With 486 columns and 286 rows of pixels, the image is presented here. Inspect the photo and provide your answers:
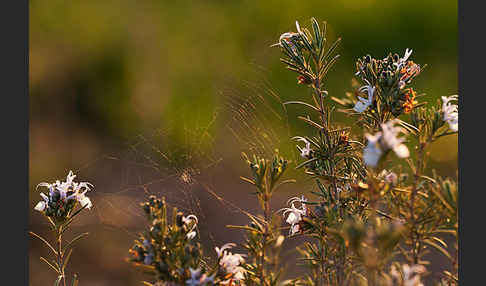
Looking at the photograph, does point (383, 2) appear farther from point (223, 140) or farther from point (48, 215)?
point (48, 215)

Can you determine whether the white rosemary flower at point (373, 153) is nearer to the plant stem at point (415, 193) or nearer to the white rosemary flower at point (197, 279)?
the plant stem at point (415, 193)

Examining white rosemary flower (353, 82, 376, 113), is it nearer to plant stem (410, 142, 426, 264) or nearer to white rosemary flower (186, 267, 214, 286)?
plant stem (410, 142, 426, 264)

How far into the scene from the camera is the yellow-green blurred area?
314 cm

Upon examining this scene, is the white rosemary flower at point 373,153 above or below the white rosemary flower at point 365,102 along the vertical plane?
below

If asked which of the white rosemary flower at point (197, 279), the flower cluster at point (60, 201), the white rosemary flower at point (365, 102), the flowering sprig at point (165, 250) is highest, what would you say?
the white rosemary flower at point (365, 102)

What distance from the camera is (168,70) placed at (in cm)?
421

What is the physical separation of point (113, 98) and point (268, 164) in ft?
10.6

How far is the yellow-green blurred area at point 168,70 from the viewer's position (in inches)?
123

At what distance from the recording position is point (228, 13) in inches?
186

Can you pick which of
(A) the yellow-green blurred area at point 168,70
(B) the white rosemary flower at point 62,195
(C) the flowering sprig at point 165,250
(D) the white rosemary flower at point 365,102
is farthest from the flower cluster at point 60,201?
(A) the yellow-green blurred area at point 168,70

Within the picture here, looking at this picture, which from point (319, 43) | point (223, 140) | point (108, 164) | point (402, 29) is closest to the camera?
point (319, 43)

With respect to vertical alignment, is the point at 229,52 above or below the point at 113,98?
above

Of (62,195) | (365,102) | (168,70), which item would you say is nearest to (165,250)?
(62,195)

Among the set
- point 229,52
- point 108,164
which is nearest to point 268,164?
point 108,164
